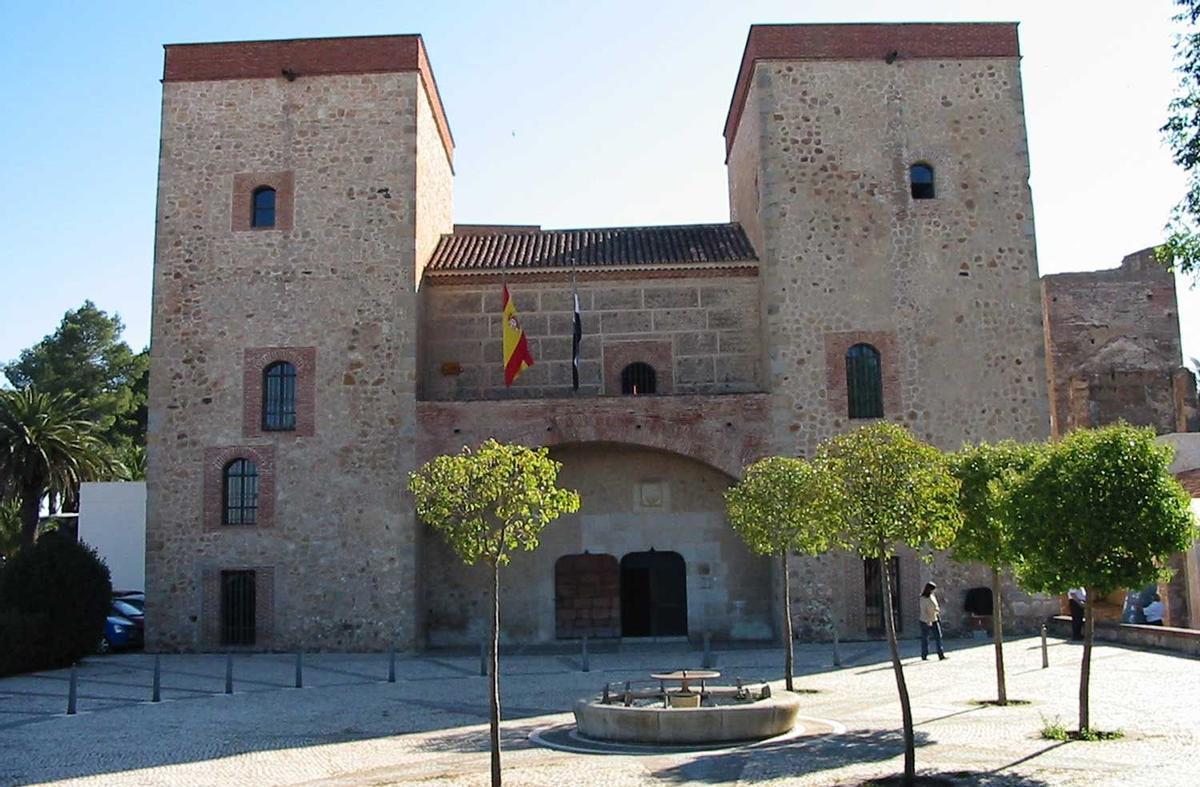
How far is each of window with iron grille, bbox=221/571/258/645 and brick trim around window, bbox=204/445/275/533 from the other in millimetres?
1072

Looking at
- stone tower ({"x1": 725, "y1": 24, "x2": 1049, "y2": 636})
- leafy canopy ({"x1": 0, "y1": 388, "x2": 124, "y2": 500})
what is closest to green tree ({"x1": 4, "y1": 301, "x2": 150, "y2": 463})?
leafy canopy ({"x1": 0, "y1": 388, "x2": 124, "y2": 500})

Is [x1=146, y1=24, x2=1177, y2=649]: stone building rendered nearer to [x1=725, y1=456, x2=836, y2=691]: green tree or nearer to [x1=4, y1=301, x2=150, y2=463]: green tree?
[x1=725, y1=456, x2=836, y2=691]: green tree

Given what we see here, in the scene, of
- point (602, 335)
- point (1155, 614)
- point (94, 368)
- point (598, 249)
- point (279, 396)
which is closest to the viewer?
point (279, 396)

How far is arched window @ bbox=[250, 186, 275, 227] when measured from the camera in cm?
2525

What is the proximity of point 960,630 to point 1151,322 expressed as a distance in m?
16.1

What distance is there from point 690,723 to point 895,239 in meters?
15.2

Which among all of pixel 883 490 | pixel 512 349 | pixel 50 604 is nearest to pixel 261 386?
pixel 512 349

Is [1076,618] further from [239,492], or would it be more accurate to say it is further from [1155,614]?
[239,492]

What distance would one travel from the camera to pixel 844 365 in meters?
24.1

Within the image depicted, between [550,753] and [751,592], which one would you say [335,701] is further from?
[751,592]

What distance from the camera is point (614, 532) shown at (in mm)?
25359

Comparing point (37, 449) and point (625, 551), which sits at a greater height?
point (37, 449)

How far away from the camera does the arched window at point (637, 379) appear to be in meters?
25.6

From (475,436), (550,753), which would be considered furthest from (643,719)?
(475,436)
